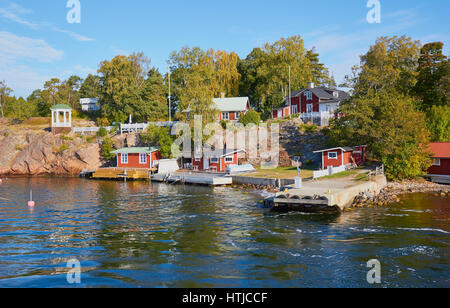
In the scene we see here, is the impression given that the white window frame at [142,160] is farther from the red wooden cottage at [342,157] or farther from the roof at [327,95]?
the roof at [327,95]

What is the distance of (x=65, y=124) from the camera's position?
69.8 metres

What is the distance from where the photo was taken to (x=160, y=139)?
58.6 metres

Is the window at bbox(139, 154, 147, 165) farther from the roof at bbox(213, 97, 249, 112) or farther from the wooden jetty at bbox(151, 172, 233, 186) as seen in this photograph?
the roof at bbox(213, 97, 249, 112)

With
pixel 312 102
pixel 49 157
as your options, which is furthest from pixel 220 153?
pixel 49 157

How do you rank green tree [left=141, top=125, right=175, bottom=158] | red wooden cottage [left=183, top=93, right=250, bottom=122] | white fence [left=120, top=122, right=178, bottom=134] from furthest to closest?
red wooden cottage [left=183, top=93, right=250, bottom=122]
white fence [left=120, top=122, right=178, bottom=134]
green tree [left=141, top=125, right=175, bottom=158]

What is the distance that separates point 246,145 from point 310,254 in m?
39.7

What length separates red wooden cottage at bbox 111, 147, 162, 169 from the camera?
188 ft

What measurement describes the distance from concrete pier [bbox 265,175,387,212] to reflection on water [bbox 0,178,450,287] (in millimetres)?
1191

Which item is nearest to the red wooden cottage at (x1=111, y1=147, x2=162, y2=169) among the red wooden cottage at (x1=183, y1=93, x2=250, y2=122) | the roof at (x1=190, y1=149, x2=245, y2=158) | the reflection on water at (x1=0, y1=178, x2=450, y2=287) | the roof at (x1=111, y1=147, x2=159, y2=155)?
the roof at (x1=111, y1=147, x2=159, y2=155)

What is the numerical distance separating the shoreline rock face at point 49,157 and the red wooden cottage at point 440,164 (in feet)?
166

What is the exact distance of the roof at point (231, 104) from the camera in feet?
230

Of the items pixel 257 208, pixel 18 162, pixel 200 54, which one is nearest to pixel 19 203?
pixel 257 208

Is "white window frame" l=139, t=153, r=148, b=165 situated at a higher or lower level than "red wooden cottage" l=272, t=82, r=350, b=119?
lower
